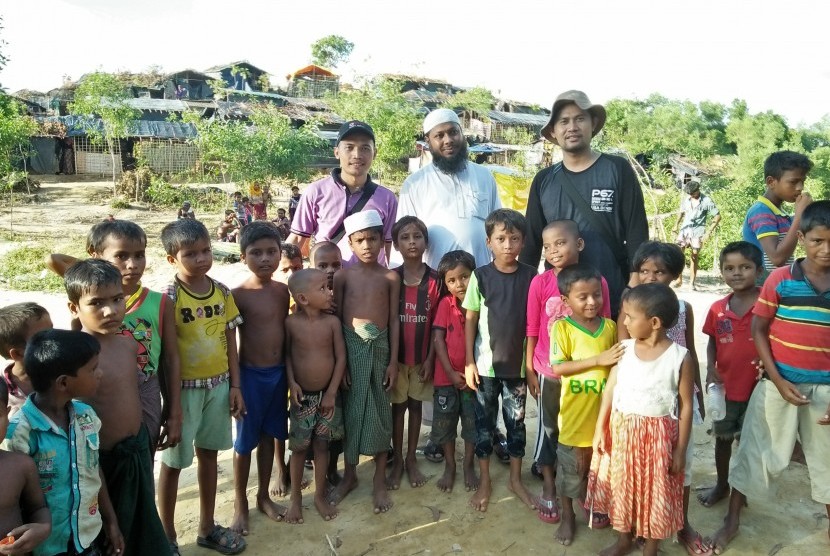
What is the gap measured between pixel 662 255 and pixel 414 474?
2001 mm

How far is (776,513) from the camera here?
10.6ft

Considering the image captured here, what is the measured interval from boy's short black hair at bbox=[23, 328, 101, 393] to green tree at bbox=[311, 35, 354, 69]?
54261 mm

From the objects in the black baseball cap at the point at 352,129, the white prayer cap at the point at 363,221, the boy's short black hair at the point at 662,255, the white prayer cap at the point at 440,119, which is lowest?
the boy's short black hair at the point at 662,255

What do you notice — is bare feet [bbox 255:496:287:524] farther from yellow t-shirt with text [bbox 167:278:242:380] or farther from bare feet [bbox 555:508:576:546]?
bare feet [bbox 555:508:576:546]

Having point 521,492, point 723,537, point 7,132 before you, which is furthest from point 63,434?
point 7,132

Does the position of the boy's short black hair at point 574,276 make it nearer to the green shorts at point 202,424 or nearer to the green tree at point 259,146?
the green shorts at point 202,424

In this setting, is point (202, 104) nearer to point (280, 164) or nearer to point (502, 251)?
point (280, 164)

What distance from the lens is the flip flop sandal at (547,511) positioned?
10.3 ft

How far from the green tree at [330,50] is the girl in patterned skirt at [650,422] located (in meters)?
54.0

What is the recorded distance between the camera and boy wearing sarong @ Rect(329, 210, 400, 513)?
10.8ft

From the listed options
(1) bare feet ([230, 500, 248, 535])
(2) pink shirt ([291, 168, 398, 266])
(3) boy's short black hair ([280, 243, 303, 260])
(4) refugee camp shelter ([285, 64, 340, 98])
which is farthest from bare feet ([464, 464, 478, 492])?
(4) refugee camp shelter ([285, 64, 340, 98])

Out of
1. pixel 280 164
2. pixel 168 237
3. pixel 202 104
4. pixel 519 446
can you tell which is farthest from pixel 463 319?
pixel 202 104

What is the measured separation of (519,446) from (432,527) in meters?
0.68

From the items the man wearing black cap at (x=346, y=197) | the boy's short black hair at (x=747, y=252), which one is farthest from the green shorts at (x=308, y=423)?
the boy's short black hair at (x=747, y=252)
